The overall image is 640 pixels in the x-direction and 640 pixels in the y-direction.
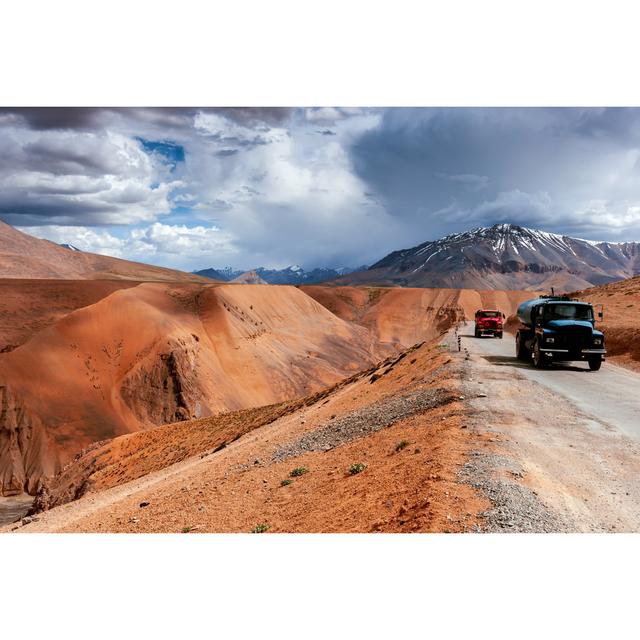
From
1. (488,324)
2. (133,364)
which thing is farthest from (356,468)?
(133,364)

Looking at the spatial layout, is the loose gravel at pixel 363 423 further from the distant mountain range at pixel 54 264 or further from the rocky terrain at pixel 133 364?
the distant mountain range at pixel 54 264

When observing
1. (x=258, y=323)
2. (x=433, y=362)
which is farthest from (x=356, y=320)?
(x=433, y=362)

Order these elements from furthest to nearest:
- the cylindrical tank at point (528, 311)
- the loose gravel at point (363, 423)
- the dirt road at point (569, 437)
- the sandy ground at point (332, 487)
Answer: the cylindrical tank at point (528, 311) → the loose gravel at point (363, 423) → the sandy ground at point (332, 487) → the dirt road at point (569, 437)

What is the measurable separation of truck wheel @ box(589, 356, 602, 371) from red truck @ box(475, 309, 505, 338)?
1856 cm

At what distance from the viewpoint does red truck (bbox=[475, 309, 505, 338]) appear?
40.2 meters

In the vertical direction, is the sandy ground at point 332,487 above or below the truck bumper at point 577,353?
below

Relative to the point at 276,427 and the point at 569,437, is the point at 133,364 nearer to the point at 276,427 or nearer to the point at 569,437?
the point at 276,427

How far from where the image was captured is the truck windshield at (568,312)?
21719 mm

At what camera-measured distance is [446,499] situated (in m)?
8.32

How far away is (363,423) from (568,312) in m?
10.9

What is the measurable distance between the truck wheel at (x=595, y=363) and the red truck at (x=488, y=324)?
1856 centimetres

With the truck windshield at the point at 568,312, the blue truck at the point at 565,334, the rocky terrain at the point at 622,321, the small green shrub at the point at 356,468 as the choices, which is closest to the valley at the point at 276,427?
the small green shrub at the point at 356,468

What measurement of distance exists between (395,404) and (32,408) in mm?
40309

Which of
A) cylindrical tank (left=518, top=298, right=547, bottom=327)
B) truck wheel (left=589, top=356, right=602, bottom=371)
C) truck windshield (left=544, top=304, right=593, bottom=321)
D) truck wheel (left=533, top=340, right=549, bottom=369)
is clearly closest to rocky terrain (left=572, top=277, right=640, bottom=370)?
truck windshield (left=544, top=304, right=593, bottom=321)
